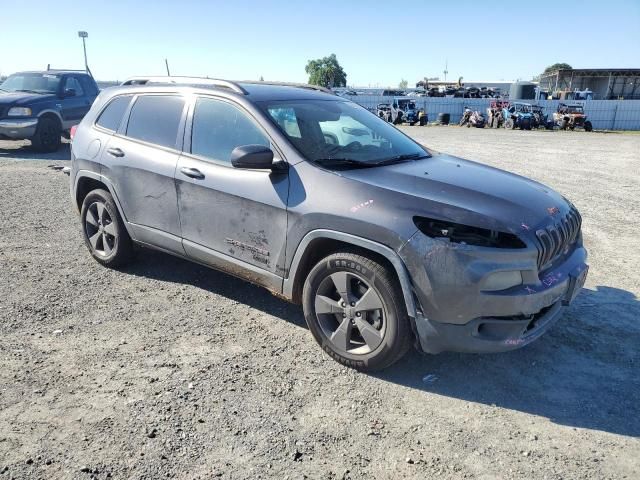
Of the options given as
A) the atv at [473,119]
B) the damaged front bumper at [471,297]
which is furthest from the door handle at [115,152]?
the atv at [473,119]

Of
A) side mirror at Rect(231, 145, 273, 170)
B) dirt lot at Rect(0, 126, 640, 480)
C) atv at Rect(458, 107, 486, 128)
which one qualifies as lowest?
atv at Rect(458, 107, 486, 128)

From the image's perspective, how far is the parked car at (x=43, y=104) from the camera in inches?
470

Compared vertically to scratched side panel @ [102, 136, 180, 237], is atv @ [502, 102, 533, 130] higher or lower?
lower

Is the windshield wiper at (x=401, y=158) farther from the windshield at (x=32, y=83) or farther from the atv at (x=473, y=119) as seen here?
the atv at (x=473, y=119)

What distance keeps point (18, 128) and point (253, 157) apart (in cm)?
1099

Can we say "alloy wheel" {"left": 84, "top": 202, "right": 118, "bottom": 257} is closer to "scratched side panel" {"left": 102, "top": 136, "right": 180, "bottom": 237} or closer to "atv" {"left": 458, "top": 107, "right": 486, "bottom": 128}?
"scratched side panel" {"left": 102, "top": 136, "right": 180, "bottom": 237}

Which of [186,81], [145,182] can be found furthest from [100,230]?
[186,81]

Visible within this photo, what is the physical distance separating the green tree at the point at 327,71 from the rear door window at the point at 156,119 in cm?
10035

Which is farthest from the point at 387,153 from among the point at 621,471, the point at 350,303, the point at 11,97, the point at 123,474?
the point at 11,97

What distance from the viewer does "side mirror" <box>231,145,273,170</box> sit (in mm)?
3410

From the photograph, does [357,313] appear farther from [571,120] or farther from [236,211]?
[571,120]

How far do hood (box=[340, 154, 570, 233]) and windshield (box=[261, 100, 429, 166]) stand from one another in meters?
0.27

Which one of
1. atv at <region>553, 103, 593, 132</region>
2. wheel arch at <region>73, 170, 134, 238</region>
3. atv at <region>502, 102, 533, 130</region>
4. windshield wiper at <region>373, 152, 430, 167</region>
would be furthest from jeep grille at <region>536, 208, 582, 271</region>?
atv at <region>553, 103, 593, 132</region>

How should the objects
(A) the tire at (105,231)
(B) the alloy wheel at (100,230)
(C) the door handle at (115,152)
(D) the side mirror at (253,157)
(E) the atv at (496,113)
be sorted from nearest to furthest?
1. (D) the side mirror at (253,157)
2. (C) the door handle at (115,152)
3. (A) the tire at (105,231)
4. (B) the alloy wheel at (100,230)
5. (E) the atv at (496,113)
